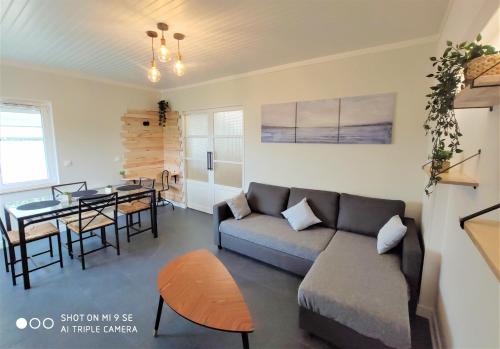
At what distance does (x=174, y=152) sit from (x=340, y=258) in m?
4.21

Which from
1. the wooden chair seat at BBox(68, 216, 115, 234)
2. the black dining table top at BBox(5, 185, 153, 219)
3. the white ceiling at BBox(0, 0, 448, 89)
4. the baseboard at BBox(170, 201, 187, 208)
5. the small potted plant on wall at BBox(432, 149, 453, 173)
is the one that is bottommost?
the baseboard at BBox(170, 201, 187, 208)

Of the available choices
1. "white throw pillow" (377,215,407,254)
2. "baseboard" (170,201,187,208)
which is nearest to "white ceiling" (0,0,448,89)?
"white throw pillow" (377,215,407,254)

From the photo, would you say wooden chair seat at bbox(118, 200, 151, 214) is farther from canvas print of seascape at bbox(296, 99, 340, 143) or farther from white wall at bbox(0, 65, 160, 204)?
canvas print of seascape at bbox(296, 99, 340, 143)

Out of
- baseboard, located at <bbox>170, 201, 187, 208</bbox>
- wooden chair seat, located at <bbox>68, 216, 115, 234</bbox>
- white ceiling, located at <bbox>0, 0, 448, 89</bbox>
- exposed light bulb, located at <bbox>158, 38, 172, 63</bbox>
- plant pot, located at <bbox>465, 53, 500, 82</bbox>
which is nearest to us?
plant pot, located at <bbox>465, 53, 500, 82</bbox>

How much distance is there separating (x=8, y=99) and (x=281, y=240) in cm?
429

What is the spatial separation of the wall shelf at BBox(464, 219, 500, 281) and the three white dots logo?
2.89 meters

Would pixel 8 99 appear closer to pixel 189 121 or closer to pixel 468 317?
pixel 189 121

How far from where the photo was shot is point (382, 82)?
2.71 meters

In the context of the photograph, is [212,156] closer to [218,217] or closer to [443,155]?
[218,217]

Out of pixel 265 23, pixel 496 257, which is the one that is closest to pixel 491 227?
pixel 496 257

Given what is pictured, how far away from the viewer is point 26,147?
3.54 m

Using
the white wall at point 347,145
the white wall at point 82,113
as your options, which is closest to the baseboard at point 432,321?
the white wall at point 347,145

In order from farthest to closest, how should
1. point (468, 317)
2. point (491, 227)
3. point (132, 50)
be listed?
point (132, 50)
point (468, 317)
point (491, 227)

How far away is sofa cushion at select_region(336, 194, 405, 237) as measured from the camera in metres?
2.61
